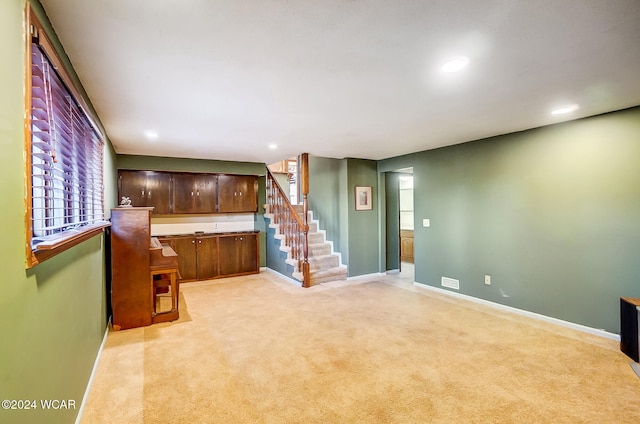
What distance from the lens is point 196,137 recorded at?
4.11 m

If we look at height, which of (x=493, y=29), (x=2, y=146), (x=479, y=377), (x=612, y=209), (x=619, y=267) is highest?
(x=493, y=29)

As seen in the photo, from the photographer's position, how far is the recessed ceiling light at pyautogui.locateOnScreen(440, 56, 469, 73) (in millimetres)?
1984

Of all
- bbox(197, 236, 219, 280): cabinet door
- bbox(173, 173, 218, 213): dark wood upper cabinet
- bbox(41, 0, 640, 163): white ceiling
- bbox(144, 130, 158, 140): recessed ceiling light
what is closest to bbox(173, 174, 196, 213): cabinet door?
bbox(173, 173, 218, 213): dark wood upper cabinet

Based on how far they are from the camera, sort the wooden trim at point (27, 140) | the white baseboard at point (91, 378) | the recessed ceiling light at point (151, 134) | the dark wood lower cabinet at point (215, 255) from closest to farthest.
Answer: the wooden trim at point (27, 140)
the white baseboard at point (91, 378)
the recessed ceiling light at point (151, 134)
the dark wood lower cabinet at point (215, 255)

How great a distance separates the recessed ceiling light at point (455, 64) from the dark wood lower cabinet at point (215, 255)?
4946 millimetres

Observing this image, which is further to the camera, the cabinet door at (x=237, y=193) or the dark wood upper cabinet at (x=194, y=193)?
the cabinet door at (x=237, y=193)

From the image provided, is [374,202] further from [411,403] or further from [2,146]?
[2,146]

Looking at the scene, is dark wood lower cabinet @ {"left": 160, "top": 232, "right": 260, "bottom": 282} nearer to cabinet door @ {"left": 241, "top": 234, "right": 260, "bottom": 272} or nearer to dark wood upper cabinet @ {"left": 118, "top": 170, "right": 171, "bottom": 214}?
cabinet door @ {"left": 241, "top": 234, "right": 260, "bottom": 272}

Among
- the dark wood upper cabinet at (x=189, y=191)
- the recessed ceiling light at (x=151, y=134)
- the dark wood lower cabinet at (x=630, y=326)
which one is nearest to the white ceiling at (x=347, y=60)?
the recessed ceiling light at (x=151, y=134)

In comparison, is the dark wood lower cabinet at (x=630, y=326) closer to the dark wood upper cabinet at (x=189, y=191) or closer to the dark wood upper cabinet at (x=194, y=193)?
the dark wood upper cabinet at (x=189, y=191)

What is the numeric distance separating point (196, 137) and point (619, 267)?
5.01m

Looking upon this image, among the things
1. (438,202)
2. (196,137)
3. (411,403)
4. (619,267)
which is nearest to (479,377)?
(411,403)

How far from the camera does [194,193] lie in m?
5.86

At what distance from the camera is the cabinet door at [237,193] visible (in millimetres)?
6113
